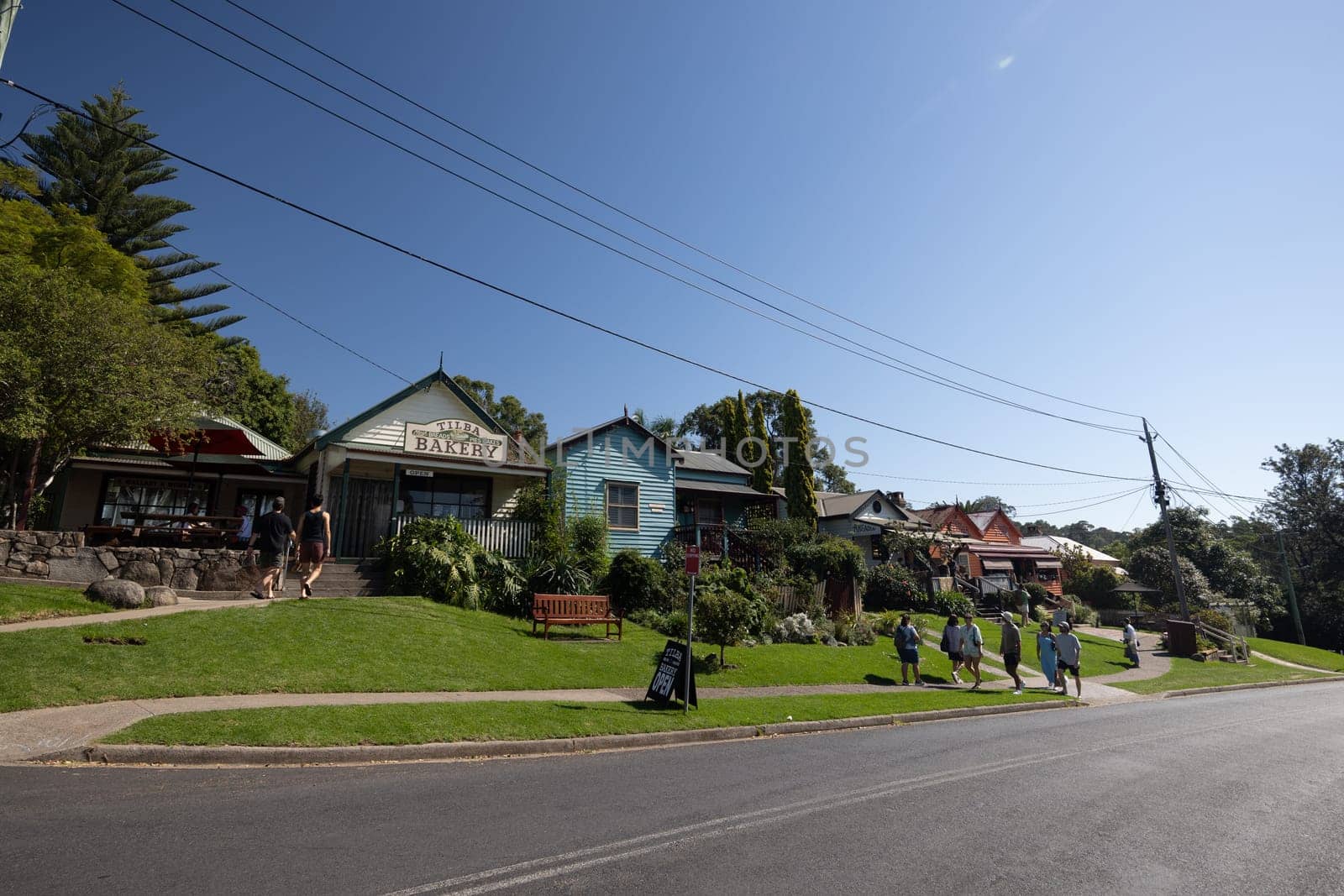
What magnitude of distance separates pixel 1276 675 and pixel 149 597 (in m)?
32.0

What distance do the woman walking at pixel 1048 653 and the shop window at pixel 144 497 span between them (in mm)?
24019

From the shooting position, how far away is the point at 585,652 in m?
14.0

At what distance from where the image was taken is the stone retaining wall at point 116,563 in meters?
13.0

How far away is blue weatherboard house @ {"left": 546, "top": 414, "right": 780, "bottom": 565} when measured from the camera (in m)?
23.6

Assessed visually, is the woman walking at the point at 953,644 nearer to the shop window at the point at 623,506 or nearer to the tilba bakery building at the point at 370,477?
the shop window at the point at 623,506

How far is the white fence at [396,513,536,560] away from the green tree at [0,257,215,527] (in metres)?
6.26

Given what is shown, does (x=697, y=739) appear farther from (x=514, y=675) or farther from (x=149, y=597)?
(x=149, y=597)

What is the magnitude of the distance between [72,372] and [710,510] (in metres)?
20.6

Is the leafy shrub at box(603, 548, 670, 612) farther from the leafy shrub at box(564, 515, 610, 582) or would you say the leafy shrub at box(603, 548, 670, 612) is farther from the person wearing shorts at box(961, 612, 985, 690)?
the person wearing shorts at box(961, 612, 985, 690)

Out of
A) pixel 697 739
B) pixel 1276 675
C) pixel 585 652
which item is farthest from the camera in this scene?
pixel 1276 675

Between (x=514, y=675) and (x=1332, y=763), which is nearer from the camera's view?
(x=1332, y=763)

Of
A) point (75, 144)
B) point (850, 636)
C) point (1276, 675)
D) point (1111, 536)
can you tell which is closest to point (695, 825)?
point (850, 636)

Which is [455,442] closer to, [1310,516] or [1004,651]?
[1004,651]

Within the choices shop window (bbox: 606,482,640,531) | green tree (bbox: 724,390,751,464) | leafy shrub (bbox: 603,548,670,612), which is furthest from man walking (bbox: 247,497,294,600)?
green tree (bbox: 724,390,751,464)
